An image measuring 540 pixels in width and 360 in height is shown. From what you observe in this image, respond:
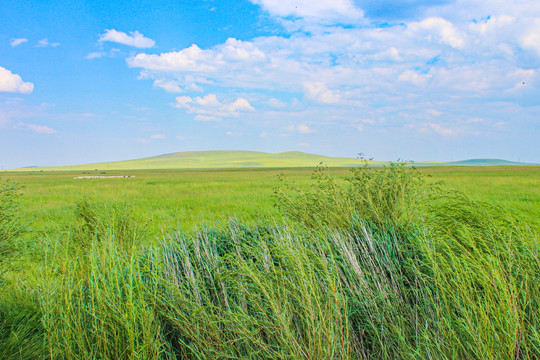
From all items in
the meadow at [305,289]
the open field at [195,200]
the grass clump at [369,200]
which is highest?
the grass clump at [369,200]

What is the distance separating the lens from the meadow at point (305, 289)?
10.1 feet

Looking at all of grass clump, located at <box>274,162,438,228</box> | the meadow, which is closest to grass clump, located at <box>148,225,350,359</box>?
the meadow

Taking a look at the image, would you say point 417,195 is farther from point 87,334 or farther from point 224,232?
point 87,334

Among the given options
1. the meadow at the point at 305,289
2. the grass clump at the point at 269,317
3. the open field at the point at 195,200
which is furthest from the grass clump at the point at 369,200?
the grass clump at the point at 269,317

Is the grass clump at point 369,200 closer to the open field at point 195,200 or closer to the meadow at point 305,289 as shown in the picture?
the meadow at point 305,289

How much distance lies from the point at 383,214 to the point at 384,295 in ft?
7.06

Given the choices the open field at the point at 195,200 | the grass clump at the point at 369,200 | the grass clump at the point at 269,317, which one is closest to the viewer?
the grass clump at the point at 269,317

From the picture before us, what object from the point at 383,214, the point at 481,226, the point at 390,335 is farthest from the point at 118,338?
the point at 481,226

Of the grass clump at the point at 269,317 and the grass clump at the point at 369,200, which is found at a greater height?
the grass clump at the point at 369,200

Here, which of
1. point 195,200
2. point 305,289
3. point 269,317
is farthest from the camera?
point 195,200

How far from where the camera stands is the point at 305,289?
3.03 metres

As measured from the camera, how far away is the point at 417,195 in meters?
6.01

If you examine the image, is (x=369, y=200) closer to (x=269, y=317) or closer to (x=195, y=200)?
(x=269, y=317)

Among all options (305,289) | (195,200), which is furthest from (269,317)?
(195,200)
